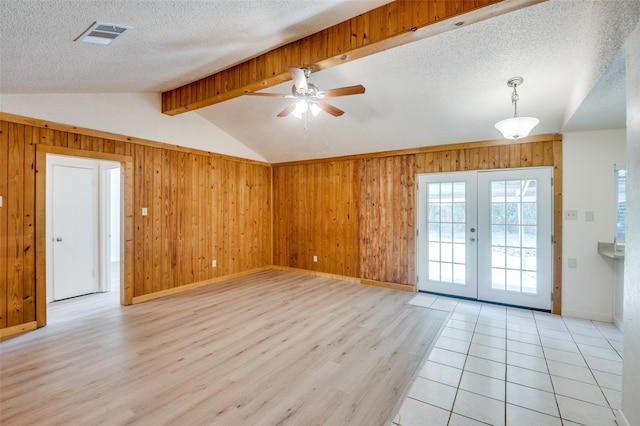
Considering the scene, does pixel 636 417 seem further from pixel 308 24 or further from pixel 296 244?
pixel 296 244

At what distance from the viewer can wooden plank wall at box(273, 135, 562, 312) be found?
418 centimetres

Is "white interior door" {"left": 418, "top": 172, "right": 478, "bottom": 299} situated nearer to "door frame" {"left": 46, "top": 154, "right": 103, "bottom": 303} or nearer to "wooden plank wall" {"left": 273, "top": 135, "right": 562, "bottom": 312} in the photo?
"wooden plank wall" {"left": 273, "top": 135, "right": 562, "bottom": 312}

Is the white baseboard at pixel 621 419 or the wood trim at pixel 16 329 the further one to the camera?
the wood trim at pixel 16 329

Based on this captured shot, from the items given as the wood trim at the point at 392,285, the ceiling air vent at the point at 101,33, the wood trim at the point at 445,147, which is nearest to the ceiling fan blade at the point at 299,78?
the ceiling air vent at the point at 101,33

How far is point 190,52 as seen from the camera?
105 inches

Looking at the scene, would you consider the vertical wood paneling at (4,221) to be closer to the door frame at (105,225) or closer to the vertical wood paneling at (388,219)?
the door frame at (105,225)

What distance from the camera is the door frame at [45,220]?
337 centimetres

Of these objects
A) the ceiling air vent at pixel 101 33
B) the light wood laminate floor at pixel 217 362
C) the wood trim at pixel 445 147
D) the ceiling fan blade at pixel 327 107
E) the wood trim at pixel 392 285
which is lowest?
the light wood laminate floor at pixel 217 362

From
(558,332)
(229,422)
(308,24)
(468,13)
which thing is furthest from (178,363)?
(558,332)

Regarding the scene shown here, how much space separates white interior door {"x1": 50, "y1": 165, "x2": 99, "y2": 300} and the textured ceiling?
172 cm

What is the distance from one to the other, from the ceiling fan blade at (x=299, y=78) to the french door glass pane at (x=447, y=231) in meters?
2.97

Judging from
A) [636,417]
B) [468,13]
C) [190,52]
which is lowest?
[636,417]

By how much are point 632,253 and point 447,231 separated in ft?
9.53

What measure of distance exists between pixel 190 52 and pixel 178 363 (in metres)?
2.78
